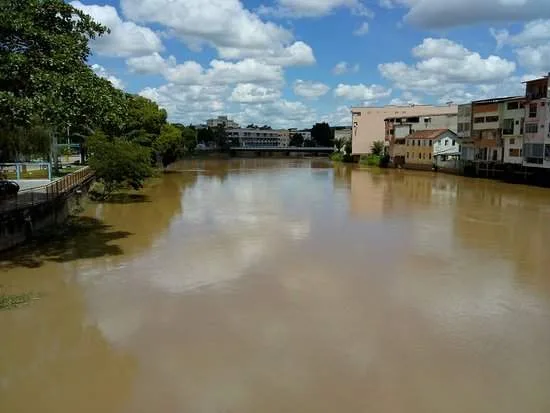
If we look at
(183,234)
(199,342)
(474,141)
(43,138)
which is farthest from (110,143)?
(474,141)

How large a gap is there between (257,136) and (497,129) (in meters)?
128

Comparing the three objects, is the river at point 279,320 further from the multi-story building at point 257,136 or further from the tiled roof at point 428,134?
the multi-story building at point 257,136

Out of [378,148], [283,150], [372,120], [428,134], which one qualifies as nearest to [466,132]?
[428,134]

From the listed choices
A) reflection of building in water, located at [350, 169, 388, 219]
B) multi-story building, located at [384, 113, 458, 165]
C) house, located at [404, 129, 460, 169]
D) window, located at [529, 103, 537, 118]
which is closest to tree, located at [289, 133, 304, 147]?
multi-story building, located at [384, 113, 458, 165]

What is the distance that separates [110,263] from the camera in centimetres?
1808

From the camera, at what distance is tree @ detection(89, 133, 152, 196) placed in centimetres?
3412

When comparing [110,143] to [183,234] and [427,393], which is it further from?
[427,393]

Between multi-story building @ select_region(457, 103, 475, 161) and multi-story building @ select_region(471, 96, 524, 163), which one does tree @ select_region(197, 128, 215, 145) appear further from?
multi-story building @ select_region(471, 96, 524, 163)

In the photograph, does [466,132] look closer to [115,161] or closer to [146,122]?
[146,122]

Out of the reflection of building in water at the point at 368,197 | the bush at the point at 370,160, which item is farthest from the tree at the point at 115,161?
the bush at the point at 370,160

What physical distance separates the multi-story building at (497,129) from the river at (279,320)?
25.8m

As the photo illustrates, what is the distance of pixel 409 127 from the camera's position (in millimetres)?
74125

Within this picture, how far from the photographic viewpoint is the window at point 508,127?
1956 inches

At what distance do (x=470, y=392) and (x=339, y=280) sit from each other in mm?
7150
